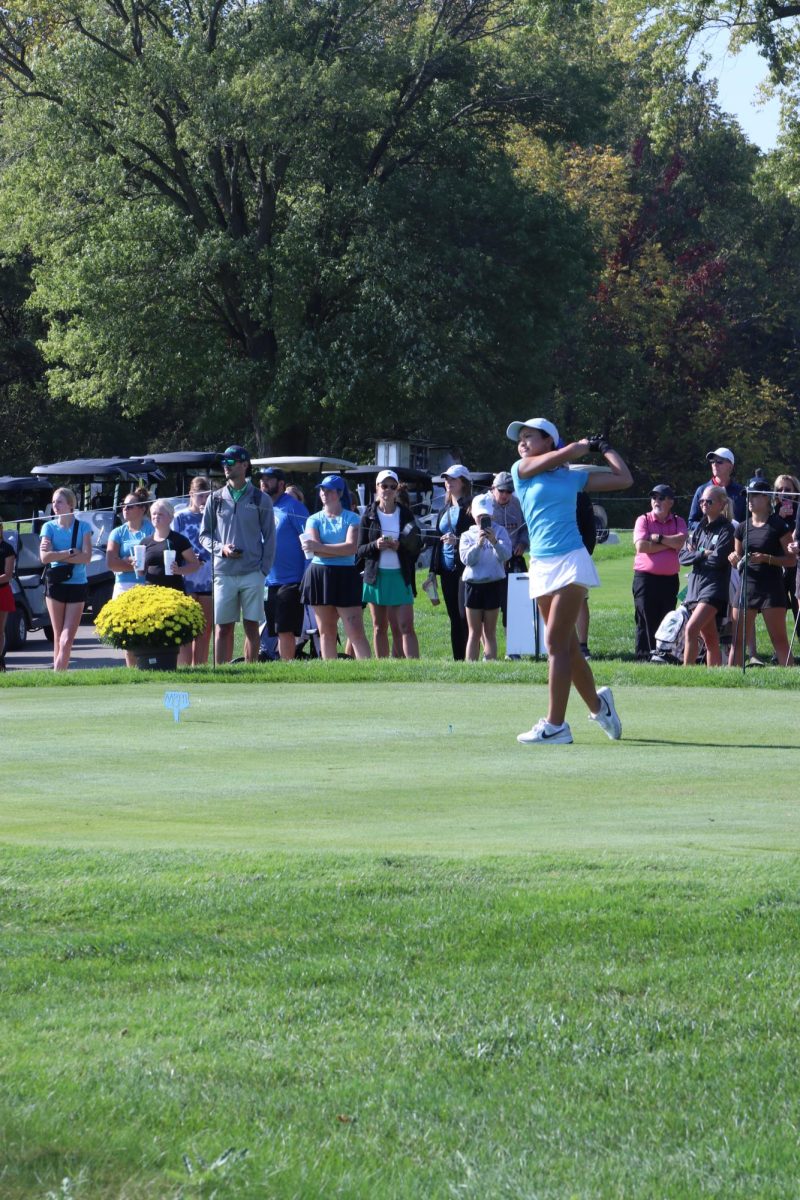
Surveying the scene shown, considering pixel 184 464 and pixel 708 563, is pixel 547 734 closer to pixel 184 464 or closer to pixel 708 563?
pixel 708 563

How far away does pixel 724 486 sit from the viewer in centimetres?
1622

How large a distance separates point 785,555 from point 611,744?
24.6ft

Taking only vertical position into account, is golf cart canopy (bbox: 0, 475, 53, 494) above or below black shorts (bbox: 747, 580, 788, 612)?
above

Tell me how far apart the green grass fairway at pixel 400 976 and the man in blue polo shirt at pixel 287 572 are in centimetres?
848

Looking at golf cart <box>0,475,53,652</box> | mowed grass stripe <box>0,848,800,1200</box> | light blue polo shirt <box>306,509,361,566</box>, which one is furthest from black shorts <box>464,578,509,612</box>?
mowed grass stripe <box>0,848,800,1200</box>

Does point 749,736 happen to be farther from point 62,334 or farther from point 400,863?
point 62,334

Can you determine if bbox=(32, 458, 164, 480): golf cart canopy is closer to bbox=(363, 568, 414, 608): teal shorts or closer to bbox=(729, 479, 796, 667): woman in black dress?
bbox=(363, 568, 414, 608): teal shorts

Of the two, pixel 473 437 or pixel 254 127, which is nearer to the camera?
pixel 254 127

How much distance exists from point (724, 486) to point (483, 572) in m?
2.53

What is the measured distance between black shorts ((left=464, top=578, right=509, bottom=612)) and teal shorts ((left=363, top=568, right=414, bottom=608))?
2.39 ft

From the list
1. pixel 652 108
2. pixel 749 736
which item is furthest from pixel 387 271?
pixel 749 736

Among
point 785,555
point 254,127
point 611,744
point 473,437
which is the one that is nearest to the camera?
point 611,744

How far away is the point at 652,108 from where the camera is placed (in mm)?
36656

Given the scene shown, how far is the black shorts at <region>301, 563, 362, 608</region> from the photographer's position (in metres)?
16.0
